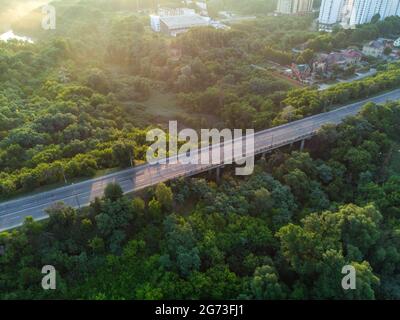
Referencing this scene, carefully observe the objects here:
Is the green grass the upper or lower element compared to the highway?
lower

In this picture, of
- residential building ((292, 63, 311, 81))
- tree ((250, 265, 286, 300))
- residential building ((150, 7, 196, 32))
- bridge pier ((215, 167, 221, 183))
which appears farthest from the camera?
residential building ((150, 7, 196, 32))

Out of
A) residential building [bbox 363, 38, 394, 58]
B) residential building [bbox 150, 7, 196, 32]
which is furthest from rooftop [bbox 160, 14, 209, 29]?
residential building [bbox 363, 38, 394, 58]

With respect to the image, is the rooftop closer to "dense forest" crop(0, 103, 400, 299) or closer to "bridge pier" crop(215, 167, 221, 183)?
"bridge pier" crop(215, 167, 221, 183)

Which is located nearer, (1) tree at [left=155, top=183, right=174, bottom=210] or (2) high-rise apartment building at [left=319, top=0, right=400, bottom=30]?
(1) tree at [left=155, top=183, right=174, bottom=210]

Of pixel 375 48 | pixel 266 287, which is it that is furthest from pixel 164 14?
pixel 266 287

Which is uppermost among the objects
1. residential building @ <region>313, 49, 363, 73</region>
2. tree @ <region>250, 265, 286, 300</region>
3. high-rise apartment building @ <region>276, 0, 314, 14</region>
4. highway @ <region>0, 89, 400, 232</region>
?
high-rise apartment building @ <region>276, 0, 314, 14</region>

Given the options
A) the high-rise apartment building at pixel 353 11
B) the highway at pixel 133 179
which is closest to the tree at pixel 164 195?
the highway at pixel 133 179

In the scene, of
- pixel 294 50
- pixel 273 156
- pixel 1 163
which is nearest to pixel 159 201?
pixel 273 156

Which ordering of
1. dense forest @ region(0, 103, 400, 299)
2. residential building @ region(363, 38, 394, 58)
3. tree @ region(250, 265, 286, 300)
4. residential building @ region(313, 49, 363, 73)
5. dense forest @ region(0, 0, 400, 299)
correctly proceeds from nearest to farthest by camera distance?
tree @ region(250, 265, 286, 300) → dense forest @ region(0, 103, 400, 299) → dense forest @ region(0, 0, 400, 299) → residential building @ region(313, 49, 363, 73) → residential building @ region(363, 38, 394, 58)
